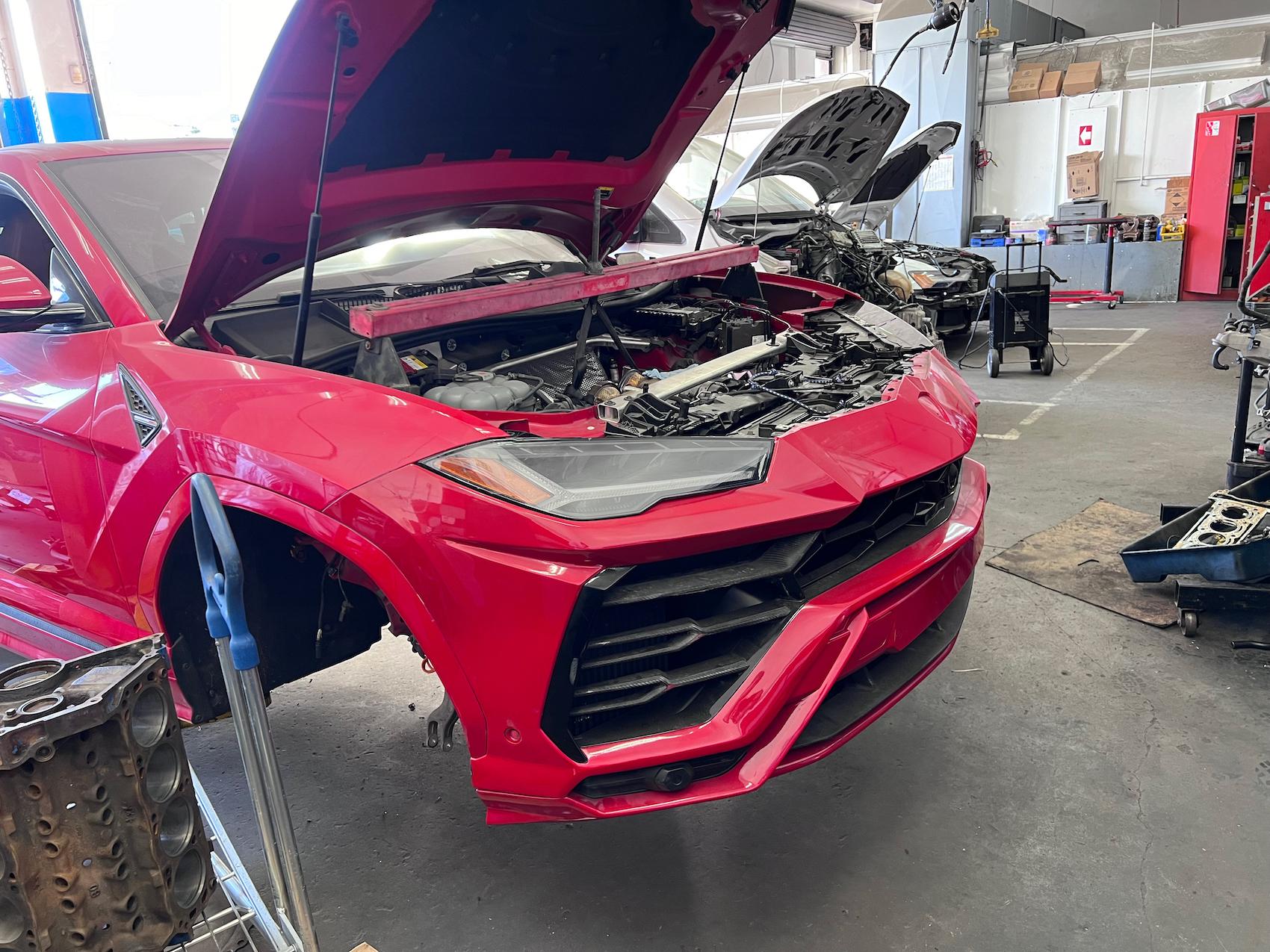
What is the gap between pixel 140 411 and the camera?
1.67m

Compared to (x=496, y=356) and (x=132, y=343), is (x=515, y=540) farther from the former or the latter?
(x=496, y=356)

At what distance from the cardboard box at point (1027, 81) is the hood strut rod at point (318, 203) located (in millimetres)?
12194

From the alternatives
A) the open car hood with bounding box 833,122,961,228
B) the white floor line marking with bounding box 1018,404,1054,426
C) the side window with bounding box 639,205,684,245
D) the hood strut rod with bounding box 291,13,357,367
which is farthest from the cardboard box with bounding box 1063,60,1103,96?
the hood strut rod with bounding box 291,13,357,367

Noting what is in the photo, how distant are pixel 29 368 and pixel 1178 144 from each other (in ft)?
41.0

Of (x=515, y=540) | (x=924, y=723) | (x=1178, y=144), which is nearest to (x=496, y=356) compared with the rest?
(x=515, y=540)

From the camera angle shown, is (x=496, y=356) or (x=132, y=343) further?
(x=496, y=356)

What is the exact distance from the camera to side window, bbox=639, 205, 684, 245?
173 inches

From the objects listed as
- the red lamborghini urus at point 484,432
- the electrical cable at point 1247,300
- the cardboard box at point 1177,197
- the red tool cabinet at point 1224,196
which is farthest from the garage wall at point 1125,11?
the red lamborghini urus at point 484,432

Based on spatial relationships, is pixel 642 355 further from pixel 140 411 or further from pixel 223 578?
pixel 223 578

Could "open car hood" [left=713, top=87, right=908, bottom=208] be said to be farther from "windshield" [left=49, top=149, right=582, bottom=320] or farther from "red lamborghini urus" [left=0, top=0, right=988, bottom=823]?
"red lamborghini urus" [left=0, top=0, right=988, bottom=823]

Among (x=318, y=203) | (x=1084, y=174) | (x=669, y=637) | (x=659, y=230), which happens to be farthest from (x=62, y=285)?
(x=1084, y=174)

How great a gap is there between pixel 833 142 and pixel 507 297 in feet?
11.2

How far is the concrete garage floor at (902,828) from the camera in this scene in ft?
5.30

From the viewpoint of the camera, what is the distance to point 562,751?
4.53 ft
